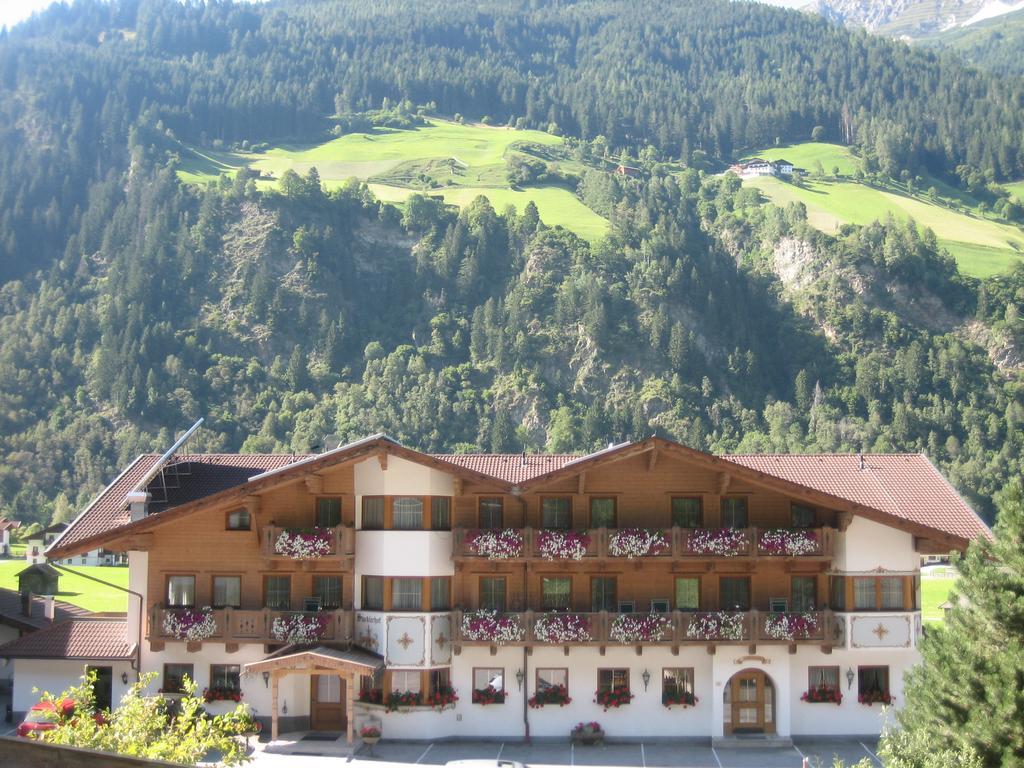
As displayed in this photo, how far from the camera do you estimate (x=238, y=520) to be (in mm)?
40750

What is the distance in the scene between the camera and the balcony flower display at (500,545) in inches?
1553

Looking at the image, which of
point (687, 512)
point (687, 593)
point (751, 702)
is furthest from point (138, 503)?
point (751, 702)

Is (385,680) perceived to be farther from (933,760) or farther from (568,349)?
(568,349)

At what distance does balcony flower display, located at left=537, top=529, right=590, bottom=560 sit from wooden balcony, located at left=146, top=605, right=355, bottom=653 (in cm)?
598

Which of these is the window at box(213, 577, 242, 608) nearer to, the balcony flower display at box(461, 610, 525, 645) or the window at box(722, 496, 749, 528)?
the balcony flower display at box(461, 610, 525, 645)

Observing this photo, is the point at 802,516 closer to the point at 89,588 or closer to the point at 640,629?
the point at 640,629

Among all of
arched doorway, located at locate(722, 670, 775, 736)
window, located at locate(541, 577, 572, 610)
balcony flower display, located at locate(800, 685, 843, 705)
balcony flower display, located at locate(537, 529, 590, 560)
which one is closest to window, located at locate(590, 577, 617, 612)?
window, located at locate(541, 577, 572, 610)

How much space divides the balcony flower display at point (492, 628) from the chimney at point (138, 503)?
1080cm

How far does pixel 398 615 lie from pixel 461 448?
137235mm

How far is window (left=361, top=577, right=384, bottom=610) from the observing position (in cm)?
3997

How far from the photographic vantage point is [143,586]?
133 ft

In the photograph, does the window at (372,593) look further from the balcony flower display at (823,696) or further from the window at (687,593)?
the balcony flower display at (823,696)

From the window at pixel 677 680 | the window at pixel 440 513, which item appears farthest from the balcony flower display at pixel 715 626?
the window at pixel 440 513

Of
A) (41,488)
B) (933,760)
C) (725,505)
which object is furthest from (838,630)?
(41,488)
